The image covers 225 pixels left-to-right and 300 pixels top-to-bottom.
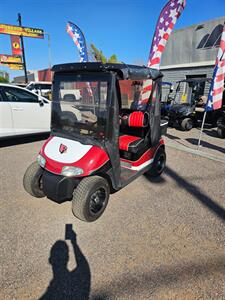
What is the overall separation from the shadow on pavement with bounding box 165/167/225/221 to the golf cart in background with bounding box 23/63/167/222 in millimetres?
1012

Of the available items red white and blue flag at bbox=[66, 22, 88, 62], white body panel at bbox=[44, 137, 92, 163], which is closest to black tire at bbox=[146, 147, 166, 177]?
white body panel at bbox=[44, 137, 92, 163]

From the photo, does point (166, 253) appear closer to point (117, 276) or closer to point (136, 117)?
point (117, 276)

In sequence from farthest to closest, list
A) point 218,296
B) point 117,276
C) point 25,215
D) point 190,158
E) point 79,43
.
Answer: point 79,43
point 190,158
point 25,215
point 117,276
point 218,296

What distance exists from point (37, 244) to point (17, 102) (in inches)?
157

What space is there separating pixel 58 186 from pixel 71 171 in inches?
8.5

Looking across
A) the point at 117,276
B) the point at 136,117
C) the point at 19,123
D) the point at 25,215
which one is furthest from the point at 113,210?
the point at 19,123

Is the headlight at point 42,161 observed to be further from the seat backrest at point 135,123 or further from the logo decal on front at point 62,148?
the seat backrest at point 135,123

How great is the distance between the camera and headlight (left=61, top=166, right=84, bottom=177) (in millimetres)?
2244

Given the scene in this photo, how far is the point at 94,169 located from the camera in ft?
7.52

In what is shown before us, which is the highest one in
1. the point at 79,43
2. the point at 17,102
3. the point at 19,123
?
the point at 79,43

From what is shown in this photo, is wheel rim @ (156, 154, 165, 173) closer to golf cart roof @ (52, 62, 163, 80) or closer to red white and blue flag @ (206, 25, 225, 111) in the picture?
golf cart roof @ (52, 62, 163, 80)

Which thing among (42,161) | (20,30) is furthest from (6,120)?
(20,30)

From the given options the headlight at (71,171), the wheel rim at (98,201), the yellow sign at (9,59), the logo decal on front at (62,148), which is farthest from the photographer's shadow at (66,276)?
the yellow sign at (9,59)

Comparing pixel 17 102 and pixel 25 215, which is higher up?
pixel 17 102
